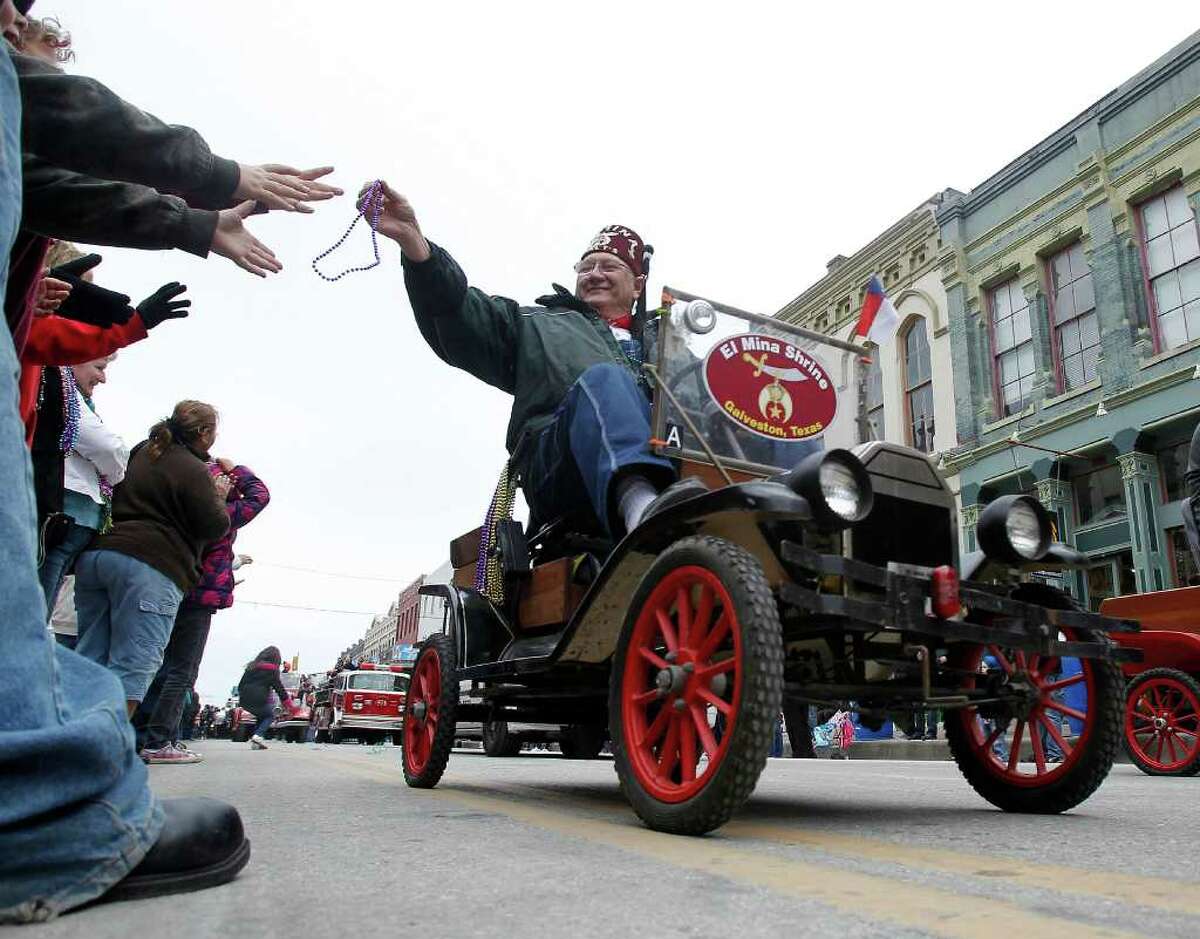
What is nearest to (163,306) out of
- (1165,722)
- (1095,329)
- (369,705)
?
(1165,722)

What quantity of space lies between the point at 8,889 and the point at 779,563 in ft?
6.37

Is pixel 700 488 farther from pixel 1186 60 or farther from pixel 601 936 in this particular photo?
pixel 1186 60

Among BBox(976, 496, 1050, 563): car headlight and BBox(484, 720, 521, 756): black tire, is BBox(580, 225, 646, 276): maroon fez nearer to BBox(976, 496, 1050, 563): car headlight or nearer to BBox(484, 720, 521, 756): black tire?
BBox(976, 496, 1050, 563): car headlight

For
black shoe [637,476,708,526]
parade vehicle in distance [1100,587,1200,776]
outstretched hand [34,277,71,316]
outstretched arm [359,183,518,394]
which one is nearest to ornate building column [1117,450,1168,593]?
parade vehicle in distance [1100,587,1200,776]

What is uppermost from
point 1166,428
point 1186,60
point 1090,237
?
point 1186,60

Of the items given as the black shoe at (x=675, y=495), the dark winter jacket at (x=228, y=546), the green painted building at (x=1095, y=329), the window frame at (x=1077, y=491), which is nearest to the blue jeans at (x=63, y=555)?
the dark winter jacket at (x=228, y=546)

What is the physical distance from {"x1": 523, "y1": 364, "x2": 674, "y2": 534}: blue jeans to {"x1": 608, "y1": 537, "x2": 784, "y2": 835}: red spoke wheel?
65 cm

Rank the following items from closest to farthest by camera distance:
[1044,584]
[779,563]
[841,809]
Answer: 1. [779,563]
2. [1044,584]
3. [841,809]

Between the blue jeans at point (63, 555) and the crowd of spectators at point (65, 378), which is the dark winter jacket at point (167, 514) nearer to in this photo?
the blue jeans at point (63, 555)

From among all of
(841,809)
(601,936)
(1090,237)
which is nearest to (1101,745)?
(841,809)

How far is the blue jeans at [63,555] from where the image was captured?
13.2 feet

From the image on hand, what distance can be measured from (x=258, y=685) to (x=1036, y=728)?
42.3 feet

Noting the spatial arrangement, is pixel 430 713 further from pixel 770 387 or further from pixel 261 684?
pixel 261 684

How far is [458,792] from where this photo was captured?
12.1ft
